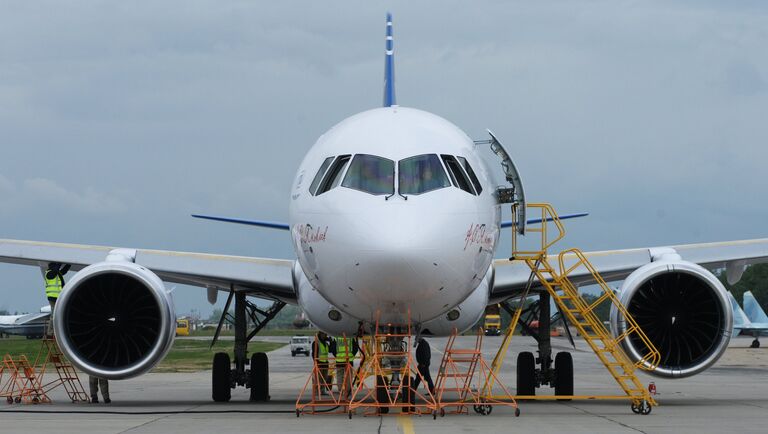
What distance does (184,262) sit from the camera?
1955 cm

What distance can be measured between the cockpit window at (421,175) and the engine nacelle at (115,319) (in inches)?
195

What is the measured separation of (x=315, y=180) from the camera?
50.9 ft

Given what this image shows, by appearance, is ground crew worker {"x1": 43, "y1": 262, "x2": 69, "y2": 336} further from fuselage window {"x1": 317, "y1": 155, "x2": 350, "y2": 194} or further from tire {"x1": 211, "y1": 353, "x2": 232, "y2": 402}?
fuselage window {"x1": 317, "y1": 155, "x2": 350, "y2": 194}

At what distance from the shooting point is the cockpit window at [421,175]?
14445mm

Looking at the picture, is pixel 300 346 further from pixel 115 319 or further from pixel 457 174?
pixel 457 174

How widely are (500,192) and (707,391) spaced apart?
10412 mm

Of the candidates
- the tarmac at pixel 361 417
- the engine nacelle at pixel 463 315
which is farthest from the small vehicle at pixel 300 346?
the engine nacelle at pixel 463 315

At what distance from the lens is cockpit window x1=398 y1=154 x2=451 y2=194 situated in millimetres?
14445

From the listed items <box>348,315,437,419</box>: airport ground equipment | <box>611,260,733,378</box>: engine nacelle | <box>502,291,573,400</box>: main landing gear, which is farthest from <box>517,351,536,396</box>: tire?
<box>348,315,437,419</box>: airport ground equipment

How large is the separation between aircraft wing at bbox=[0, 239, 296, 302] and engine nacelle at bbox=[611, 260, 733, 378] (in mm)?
5646

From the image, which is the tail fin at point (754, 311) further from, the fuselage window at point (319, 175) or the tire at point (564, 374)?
the fuselage window at point (319, 175)

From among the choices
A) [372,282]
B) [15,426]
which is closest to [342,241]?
[372,282]

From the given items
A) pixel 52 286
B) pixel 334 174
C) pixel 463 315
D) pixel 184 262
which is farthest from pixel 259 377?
pixel 334 174

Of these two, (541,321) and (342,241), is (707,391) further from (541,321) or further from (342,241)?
(342,241)
